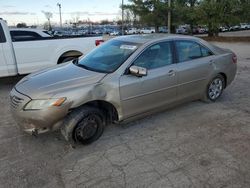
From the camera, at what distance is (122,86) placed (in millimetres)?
3721

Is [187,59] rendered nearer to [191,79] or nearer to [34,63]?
[191,79]

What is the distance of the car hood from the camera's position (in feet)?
11.1

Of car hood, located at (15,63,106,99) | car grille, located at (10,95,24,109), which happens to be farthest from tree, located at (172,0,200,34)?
car grille, located at (10,95,24,109)

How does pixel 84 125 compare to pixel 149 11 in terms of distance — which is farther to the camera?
pixel 149 11

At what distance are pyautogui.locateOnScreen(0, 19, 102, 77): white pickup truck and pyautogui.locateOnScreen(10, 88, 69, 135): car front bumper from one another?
3.35 meters

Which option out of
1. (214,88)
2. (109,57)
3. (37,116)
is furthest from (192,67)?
(37,116)

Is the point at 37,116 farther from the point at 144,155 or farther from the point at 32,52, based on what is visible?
the point at 32,52

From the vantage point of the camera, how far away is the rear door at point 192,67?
14.8 feet

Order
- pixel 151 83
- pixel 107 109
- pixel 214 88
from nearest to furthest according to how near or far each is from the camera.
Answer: pixel 107 109, pixel 151 83, pixel 214 88

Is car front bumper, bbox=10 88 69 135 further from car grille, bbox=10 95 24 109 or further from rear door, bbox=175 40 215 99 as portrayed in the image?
rear door, bbox=175 40 215 99

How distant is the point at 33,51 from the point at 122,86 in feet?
13.2

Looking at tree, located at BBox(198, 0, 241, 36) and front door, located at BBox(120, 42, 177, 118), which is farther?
tree, located at BBox(198, 0, 241, 36)

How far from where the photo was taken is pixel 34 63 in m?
6.80

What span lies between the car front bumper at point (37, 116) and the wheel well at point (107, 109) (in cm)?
51
